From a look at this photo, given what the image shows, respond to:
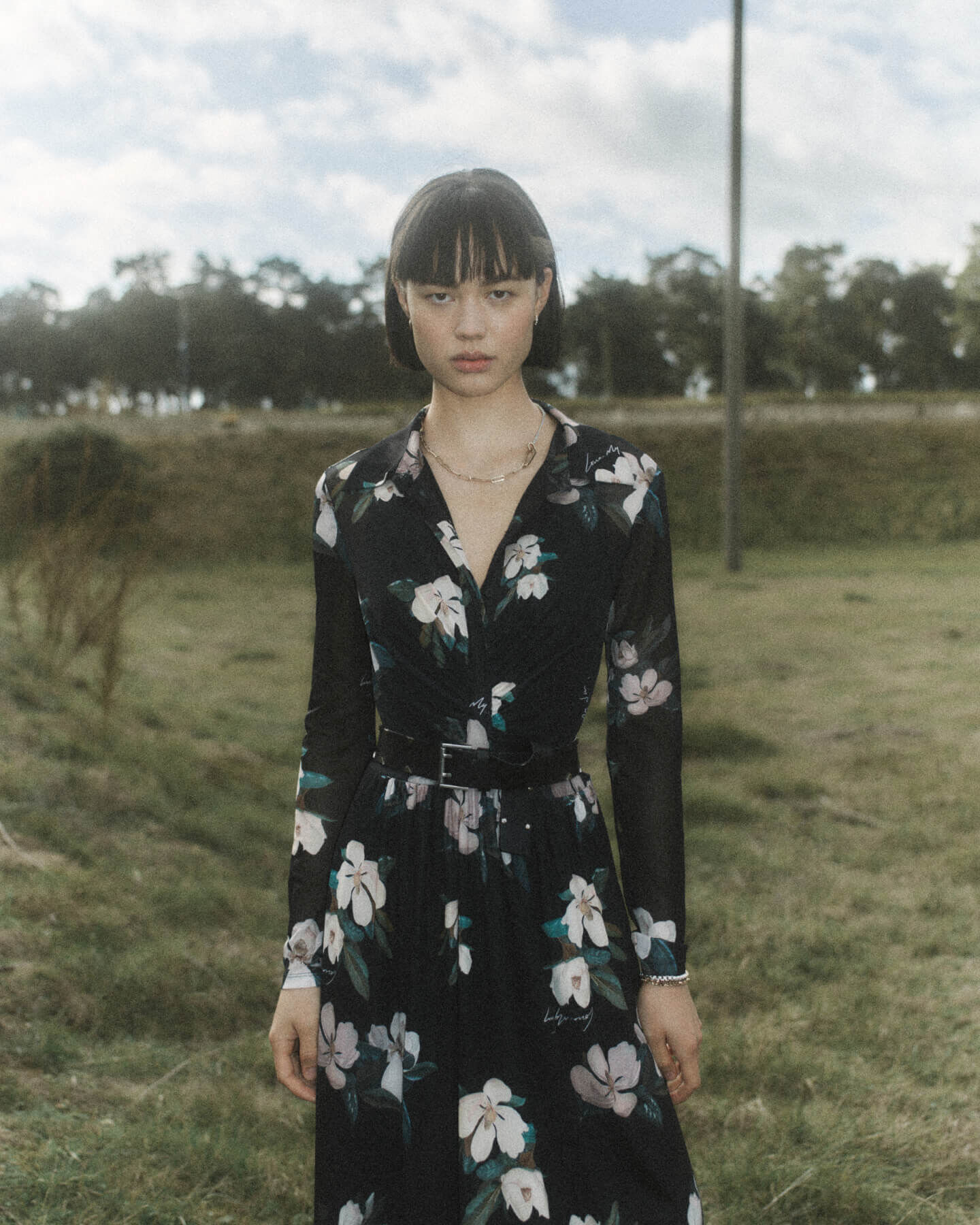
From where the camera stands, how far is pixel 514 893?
4.86 ft

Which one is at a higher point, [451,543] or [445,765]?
[451,543]

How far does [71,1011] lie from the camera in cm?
339

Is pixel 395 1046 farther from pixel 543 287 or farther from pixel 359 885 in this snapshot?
pixel 543 287

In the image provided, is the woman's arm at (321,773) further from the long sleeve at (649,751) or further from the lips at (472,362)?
the long sleeve at (649,751)

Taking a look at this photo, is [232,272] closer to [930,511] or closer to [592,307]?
[592,307]

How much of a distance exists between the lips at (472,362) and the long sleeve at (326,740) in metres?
0.27

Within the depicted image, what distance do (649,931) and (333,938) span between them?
0.46 m

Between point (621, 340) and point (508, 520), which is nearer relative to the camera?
point (508, 520)

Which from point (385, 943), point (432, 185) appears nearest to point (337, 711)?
point (385, 943)

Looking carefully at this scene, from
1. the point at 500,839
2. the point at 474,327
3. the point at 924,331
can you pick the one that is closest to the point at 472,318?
the point at 474,327

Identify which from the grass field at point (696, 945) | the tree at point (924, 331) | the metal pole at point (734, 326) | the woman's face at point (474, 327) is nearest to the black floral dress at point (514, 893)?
the woman's face at point (474, 327)

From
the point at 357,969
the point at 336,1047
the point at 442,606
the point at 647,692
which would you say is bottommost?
the point at 336,1047

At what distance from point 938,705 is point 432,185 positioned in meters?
7.27

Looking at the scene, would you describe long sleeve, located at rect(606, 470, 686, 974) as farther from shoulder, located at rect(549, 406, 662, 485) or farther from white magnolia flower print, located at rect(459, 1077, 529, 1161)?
white magnolia flower print, located at rect(459, 1077, 529, 1161)
